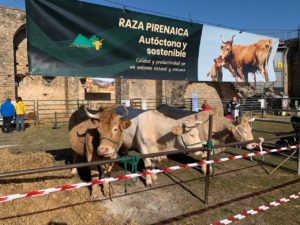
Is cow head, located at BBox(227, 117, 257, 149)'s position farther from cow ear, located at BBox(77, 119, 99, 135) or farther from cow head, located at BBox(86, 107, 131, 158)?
cow ear, located at BBox(77, 119, 99, 135)

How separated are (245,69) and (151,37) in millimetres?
3006

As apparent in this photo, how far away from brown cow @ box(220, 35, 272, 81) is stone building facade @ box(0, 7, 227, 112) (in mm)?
13745

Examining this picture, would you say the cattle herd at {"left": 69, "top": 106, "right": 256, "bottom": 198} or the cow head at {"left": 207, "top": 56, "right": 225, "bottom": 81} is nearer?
the cattle herd at {"left": 69, "top": 106, "right": 256, "bottom": 198}

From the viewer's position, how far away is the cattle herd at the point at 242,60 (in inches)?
284

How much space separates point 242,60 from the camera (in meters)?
7.66

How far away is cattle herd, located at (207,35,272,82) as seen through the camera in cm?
720

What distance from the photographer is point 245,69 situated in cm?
779

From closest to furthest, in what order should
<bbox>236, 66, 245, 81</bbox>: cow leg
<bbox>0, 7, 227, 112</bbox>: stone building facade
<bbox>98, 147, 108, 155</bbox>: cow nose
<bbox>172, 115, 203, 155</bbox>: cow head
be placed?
<bbox>98, 147, 108, 155</bbox>: cow nose → <bbox>172, 115, 203, 155</bbox>: cow head → <bbox>236, 66, 245, 81</bbox>: cow leg → <bbox>0, 7, 227, 112</bbox>: stone building facade

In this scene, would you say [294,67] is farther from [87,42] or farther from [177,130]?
[87,42]

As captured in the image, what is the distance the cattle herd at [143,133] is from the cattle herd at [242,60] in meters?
1.15

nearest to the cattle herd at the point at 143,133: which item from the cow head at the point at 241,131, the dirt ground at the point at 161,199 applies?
the cow head at the point at 241,131

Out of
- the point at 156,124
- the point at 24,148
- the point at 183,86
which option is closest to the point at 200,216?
the point at 156,124

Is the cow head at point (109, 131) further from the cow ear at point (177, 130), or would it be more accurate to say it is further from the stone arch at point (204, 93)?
the stone arch at point (204, 93)

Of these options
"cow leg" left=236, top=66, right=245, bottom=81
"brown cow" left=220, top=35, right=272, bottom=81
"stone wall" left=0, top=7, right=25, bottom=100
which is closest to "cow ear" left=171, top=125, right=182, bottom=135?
"brown cow" left=220, top=35, right=272, bottom=81
